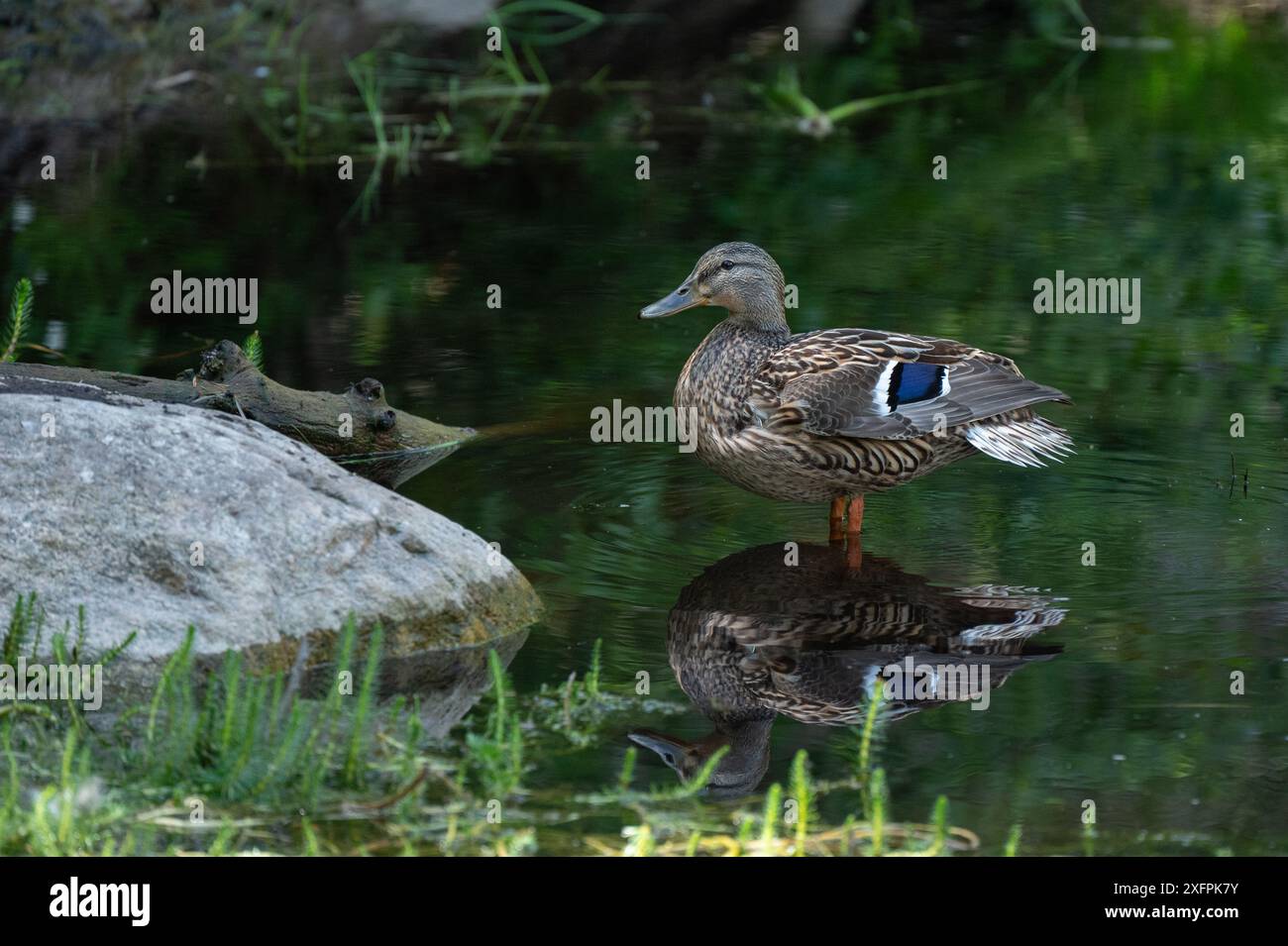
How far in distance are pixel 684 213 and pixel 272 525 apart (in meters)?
7.34

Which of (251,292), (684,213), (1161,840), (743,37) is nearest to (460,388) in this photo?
(251,292)

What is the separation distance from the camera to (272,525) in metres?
6.36

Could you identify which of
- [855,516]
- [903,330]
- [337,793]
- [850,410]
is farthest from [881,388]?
[337,793]

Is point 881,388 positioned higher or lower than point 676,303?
lower

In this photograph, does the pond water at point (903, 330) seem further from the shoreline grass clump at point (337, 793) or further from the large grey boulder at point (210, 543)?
the large grey boulder at point (210, 543)

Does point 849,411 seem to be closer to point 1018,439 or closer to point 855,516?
point 855,516

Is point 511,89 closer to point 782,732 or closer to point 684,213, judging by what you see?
point 684,213

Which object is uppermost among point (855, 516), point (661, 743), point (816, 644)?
point (855, 516)

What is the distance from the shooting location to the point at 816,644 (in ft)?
22.0

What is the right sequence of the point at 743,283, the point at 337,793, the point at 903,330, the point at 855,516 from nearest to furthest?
the point at 337,793 < the point at 855,516 < the point at 743,283 < the point at 903,330

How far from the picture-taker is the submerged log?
26.5 ft

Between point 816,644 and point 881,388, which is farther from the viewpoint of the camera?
point 881,388

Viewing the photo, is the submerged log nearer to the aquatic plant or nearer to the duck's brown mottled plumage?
the aquatic plant

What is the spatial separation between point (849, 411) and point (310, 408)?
240 centimetres
